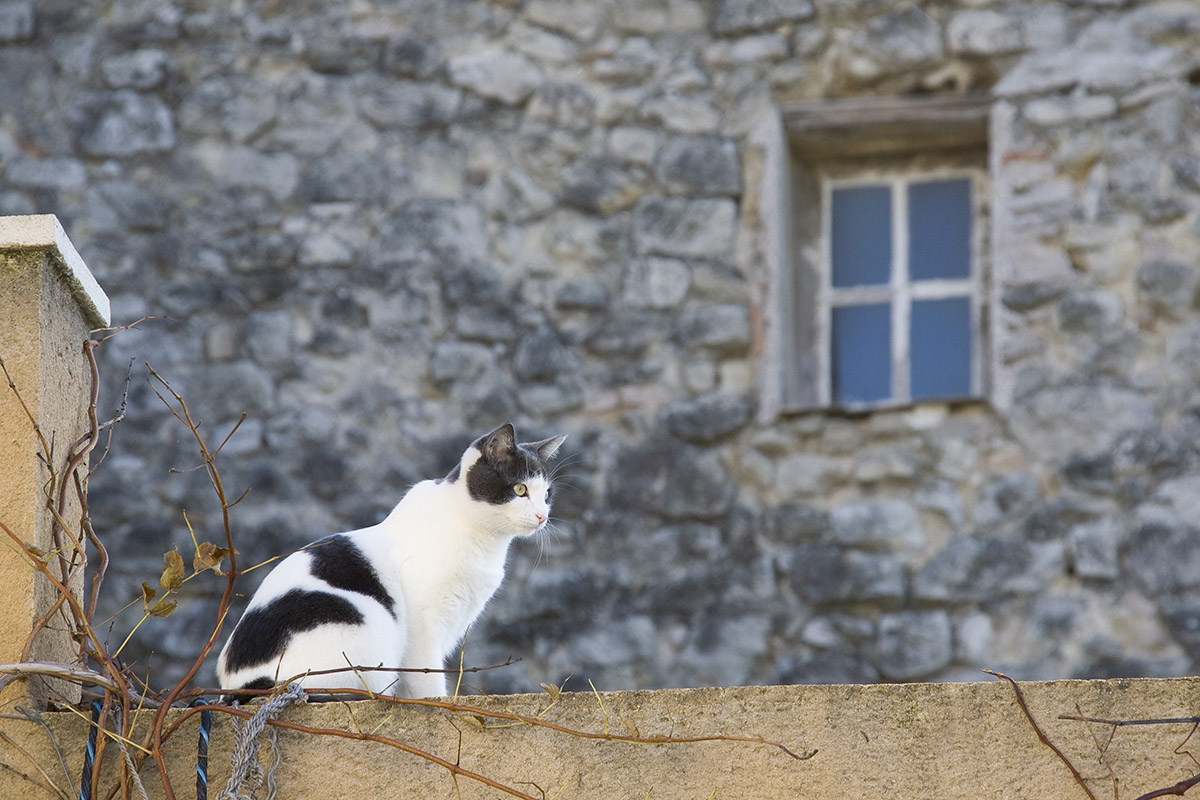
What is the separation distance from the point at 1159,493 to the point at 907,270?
3.73 ft

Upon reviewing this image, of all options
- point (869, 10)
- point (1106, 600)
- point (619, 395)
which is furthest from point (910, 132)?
point (1106, 600)

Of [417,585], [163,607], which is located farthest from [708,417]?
[163,607]

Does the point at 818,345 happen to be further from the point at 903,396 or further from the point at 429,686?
the point at 429,686

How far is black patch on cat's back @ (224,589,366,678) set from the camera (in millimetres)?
2553

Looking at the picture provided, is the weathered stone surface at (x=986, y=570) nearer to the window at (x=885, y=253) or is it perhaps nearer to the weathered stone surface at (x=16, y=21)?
the window at (x=885, y=253)

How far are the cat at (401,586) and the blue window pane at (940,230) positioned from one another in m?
2.06

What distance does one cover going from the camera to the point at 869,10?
493 cm

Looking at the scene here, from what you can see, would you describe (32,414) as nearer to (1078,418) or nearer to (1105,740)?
(1105,740)

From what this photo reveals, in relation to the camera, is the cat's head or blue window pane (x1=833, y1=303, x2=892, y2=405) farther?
blue window pane (x1=833, y1=303, x2=892, y2=405)

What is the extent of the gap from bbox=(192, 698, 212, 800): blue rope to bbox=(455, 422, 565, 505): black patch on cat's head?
1170 mm

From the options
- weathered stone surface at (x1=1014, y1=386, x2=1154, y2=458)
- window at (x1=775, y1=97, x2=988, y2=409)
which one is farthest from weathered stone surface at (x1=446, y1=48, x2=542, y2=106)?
weathered stone surface at (x1=1014, y1=386, x2=1154, y2=458)

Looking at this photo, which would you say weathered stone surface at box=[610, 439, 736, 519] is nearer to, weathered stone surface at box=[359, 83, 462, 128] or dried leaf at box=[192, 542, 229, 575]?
weathered stone surface at box=[359, 83, 462, 128]

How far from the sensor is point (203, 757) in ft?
6.67

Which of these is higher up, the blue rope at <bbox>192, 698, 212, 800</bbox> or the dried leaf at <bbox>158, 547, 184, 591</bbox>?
the dried leaf at <bbox>158, 547, 184, 591</bbox>
